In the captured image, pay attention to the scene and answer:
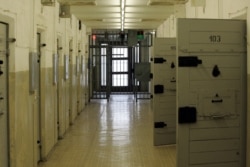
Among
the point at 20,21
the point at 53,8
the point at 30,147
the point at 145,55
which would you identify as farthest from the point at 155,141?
the point at 145,55

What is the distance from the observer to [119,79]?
55.6ft

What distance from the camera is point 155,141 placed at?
671 cm

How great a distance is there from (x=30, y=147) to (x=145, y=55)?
1231 cm

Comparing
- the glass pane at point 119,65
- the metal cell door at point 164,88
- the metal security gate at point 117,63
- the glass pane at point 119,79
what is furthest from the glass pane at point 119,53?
the metal cell door at point 164,88

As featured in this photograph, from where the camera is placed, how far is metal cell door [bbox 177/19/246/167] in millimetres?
3824

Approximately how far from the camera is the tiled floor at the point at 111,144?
5.70 meters

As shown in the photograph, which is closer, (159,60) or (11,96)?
(11,96)

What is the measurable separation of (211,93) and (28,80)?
7.57 ft

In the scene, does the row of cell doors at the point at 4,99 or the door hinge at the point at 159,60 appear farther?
the door hinge at the point at 159,60

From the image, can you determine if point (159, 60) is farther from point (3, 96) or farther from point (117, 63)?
point (117, 63)

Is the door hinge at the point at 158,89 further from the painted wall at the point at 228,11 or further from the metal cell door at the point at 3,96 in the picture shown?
the metal cell door at the point at 3,96

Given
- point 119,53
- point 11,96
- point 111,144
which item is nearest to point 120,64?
point 119,53

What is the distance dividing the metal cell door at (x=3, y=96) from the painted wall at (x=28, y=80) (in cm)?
6

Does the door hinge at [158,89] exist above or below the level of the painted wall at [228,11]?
below
